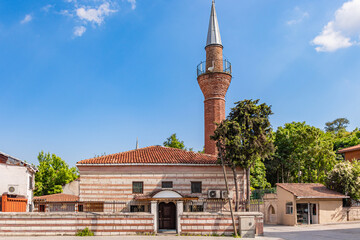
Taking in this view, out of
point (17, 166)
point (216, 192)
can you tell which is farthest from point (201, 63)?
point (17, 166)

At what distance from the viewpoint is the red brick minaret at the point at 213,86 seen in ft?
107

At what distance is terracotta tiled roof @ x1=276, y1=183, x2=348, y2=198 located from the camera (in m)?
28.0

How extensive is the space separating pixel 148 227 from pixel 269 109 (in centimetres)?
1229

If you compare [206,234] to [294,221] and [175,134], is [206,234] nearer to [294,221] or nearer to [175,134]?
[294,221]

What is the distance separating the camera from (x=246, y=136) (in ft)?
79.7

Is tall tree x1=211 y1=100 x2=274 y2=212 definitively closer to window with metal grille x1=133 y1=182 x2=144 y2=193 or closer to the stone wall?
the stone wall

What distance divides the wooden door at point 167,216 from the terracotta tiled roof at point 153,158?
10.1 feet

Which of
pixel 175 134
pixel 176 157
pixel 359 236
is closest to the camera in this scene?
pixel 359 236

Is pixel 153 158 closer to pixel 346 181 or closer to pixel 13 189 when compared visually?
pixel 13 189

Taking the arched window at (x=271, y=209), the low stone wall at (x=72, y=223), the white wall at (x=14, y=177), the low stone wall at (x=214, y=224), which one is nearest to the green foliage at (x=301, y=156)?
the arched window at (x=271, y=209)

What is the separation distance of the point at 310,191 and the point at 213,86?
12.4 m

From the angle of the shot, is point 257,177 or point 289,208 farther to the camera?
point 257,177

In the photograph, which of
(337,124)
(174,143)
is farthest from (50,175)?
(337,124)

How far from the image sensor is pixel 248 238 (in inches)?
724
